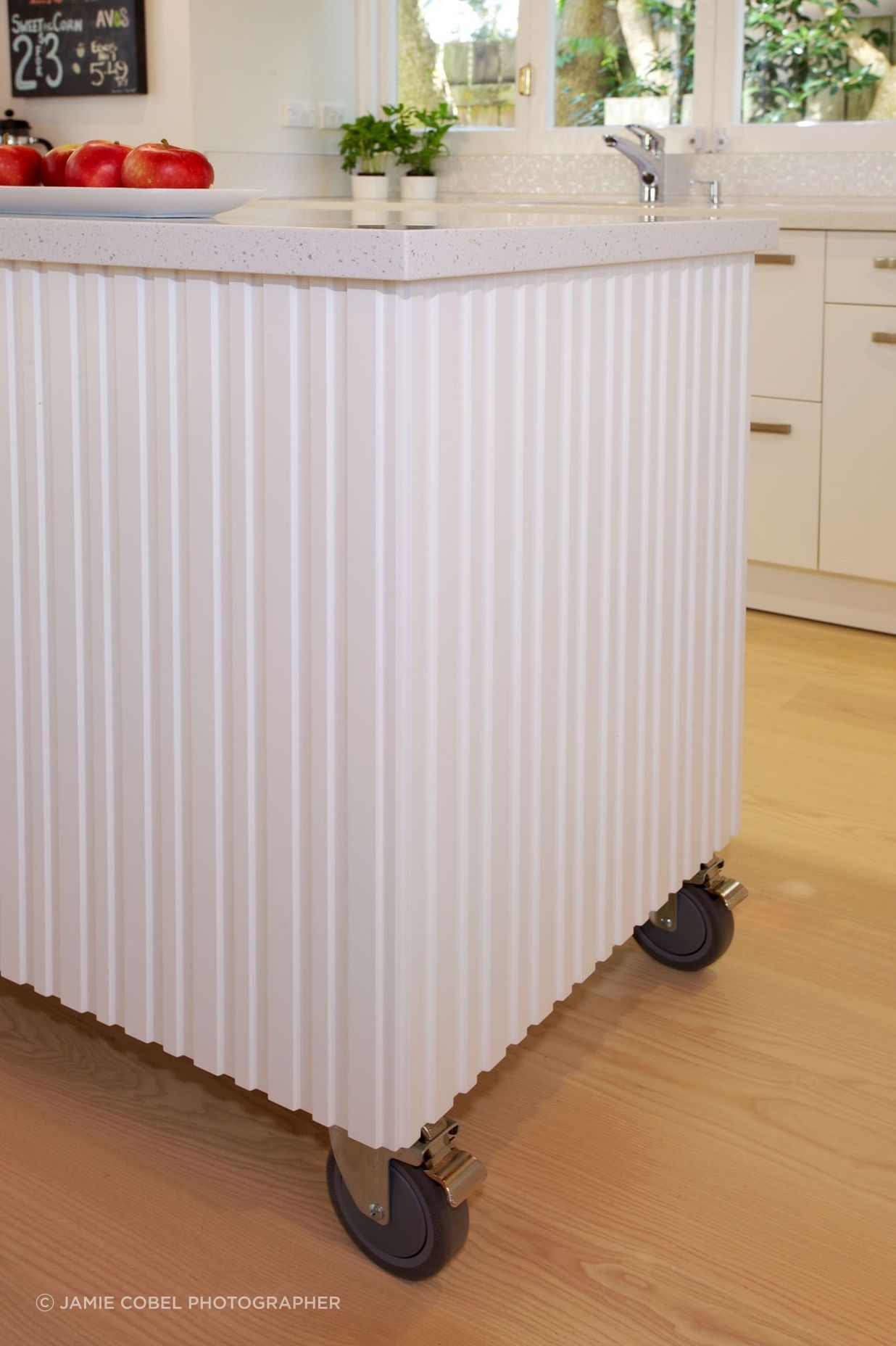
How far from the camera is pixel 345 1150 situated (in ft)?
4.03

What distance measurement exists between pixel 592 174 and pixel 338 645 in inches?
123

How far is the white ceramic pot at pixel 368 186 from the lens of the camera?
4094 millimetres

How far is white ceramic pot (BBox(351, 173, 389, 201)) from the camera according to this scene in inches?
161

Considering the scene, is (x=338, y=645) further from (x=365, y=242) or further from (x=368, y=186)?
(x=368, y=186)

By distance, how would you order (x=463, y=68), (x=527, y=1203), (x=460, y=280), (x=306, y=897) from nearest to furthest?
(x=460, y=280) → (x=306, y=897) → (x=527, y=1203) → (x=463, y=68)

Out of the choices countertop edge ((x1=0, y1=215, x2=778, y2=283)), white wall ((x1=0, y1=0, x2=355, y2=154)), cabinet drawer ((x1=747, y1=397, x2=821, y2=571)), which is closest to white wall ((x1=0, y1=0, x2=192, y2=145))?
white wall ((x1=0, y1=0, x2=355, y2=154))

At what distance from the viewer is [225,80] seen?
12.4ft

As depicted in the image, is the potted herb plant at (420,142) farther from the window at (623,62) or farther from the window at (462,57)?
the window at (623,62)

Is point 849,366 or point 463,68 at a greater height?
point 463,68

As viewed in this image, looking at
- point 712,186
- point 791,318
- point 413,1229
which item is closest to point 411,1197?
point 413,1229

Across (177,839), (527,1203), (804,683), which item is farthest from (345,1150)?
(804,683)

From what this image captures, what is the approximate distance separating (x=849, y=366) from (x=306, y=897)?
7.39 ft

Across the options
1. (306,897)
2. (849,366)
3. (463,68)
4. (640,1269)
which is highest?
(463,68)

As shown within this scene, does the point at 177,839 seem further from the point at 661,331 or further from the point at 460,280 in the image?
the point at 661,331
